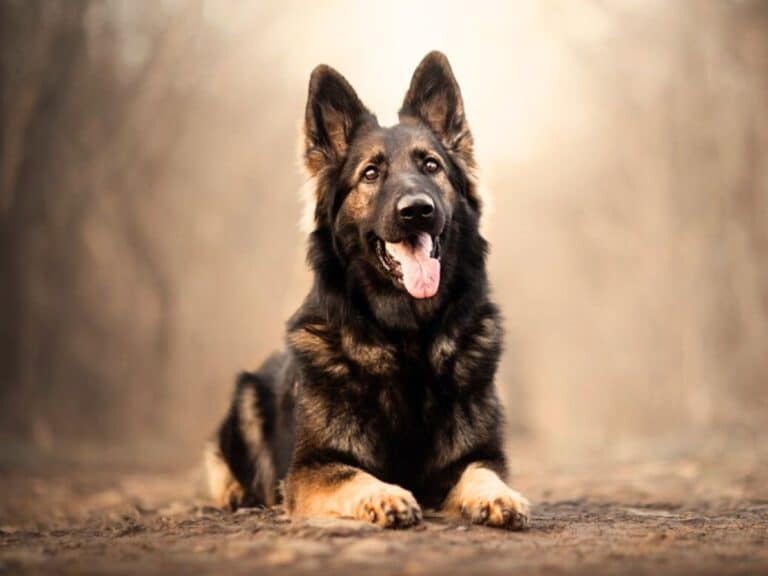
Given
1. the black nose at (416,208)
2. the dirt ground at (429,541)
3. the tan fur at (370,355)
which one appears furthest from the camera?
the tan fur at (370,355)

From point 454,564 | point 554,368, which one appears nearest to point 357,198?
point 454,564

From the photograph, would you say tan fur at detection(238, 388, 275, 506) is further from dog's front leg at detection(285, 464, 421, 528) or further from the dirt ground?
dog's front leg at detection(285, 464, 421, 528)

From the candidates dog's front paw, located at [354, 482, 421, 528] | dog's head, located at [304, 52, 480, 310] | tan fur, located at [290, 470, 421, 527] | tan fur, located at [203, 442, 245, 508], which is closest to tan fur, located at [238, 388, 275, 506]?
tan fur, located at [203, 442, 245, 508]

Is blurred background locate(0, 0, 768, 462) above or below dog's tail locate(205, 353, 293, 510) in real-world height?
above

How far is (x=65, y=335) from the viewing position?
20.0m

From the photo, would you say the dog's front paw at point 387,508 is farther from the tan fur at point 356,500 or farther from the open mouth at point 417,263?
the open mouth at point 417,263

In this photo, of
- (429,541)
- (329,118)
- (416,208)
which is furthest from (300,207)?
(429,541)

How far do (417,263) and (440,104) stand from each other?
4.60ft

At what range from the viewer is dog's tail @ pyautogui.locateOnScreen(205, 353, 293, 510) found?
6605 mm

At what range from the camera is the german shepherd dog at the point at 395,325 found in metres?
5.30

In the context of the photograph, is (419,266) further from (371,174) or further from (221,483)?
(221,483)

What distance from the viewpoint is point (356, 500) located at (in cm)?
469

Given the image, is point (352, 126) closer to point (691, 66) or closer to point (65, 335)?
point (65, 335)

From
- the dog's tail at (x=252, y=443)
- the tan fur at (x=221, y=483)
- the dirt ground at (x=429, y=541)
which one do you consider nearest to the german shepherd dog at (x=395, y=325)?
the dog's tail at (x=252, y=443)
